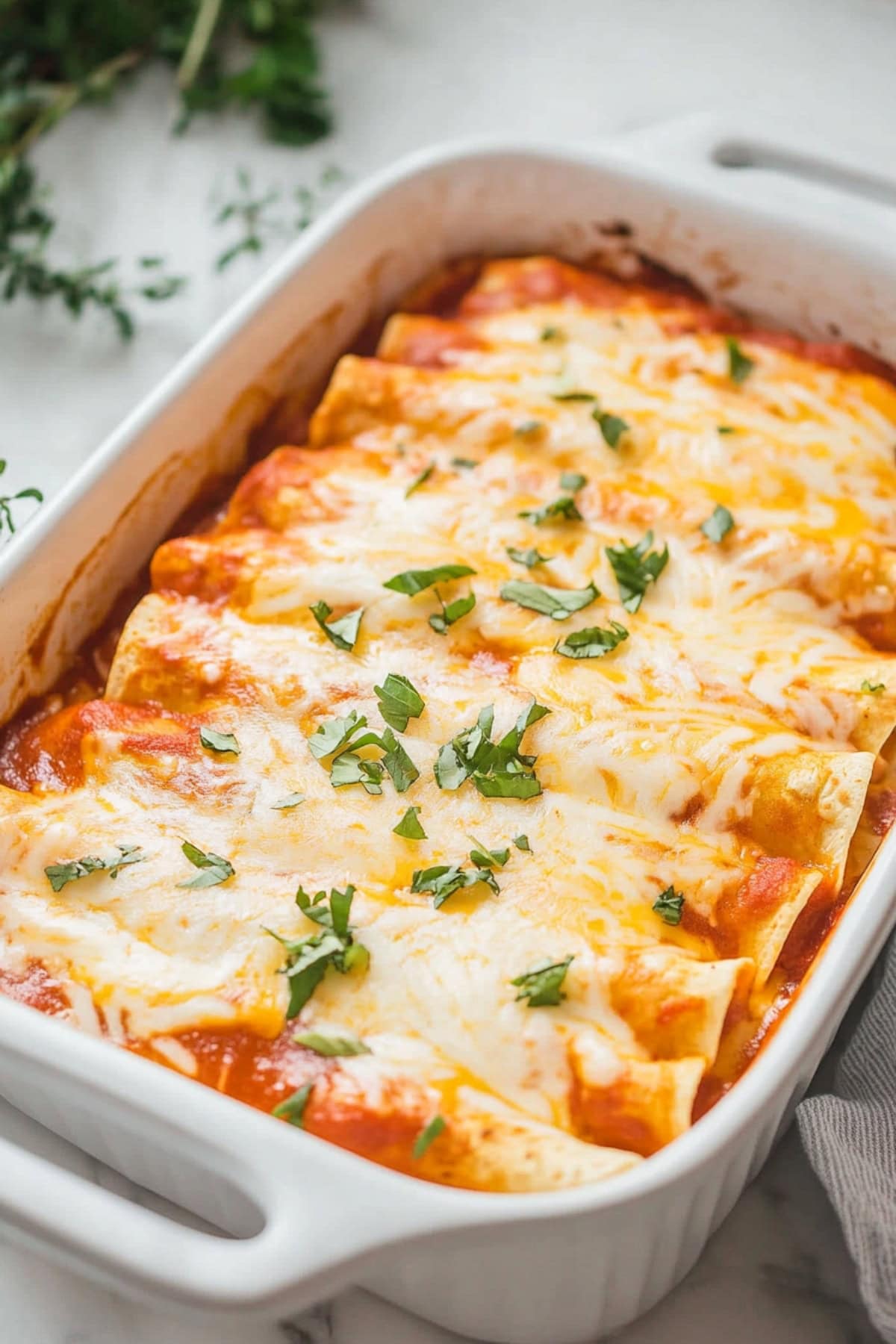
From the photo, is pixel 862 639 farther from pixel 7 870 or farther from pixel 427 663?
pixel 7 870

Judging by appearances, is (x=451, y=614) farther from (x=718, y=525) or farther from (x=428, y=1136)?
(x=428, y=1136)

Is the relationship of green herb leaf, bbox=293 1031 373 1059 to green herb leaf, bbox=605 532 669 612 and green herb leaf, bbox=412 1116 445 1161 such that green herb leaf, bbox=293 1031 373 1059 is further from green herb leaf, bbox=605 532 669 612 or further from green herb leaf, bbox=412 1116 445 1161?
green herb leaf, bbox=605 532 669 612

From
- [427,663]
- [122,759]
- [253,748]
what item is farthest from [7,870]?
[427,663]

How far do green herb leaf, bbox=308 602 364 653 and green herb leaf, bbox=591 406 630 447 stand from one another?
0.50 metres

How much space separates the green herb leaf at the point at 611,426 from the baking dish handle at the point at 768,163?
1.71 feet

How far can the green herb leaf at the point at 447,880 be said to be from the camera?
167 centimetres

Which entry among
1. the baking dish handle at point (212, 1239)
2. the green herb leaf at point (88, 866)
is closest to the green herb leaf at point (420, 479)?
the green herb leaf at point (88, 866)

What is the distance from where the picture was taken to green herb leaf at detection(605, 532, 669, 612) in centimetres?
200

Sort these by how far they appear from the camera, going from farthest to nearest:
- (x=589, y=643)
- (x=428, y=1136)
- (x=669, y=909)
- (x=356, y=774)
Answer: (x=589, y=643)
(x=356, y=774)
(x=669, y=909)
(x=428, y=1136)

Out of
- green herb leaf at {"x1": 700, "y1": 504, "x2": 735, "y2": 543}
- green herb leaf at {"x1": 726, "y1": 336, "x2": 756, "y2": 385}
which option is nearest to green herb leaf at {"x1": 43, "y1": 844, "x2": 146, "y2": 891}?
green herb leaf at {"x1": 700, "y1": 504, "x2": 735, "y2": 543}

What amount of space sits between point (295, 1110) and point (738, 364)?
143cm

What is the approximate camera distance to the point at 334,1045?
60.9 inches

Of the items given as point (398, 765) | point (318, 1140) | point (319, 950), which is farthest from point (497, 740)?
point (318, 1140)

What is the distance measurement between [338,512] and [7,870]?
724 mm
